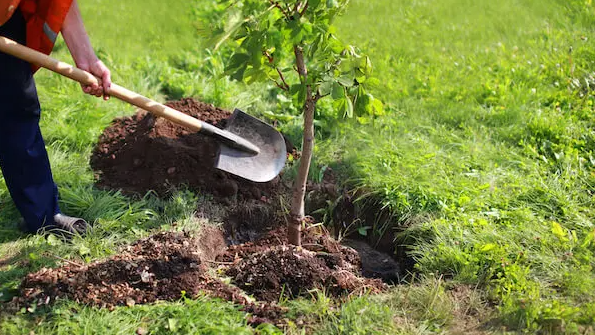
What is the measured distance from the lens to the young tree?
117 inches

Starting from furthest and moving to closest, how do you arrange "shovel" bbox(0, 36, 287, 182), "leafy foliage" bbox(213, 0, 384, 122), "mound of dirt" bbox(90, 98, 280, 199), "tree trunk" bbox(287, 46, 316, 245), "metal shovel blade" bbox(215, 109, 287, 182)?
"mound of dirt" bbox(90, 98, 280, 199) < "metal shovel blade" bbox(215, 109, 287, 182) < "shovel" bbox(0, 36, 287, 182) < "tree trunk" bbox(287, 46, 316, 245) < "leafy foliage" bbox(213, 0, 384, 122)

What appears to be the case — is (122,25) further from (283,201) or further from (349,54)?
(349,54)

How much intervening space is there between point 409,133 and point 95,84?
225 centimetres

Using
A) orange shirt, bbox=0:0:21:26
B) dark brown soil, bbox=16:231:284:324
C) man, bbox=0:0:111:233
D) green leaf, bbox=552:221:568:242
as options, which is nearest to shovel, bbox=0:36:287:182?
man, bbox=0:0:111:233

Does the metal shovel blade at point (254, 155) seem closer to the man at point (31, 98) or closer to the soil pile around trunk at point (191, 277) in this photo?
the soil pile around trunk at point (191, 277)

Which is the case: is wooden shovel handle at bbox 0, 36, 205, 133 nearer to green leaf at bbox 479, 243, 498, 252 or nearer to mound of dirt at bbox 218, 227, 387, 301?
mound of dirt at bbox 218, 227, 387, 301

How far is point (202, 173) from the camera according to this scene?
4047 millimetres

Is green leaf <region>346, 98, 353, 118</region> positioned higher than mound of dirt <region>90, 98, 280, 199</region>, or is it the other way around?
green leaf <region>346, 98, 353, 118</region>

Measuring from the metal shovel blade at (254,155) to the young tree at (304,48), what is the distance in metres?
0.74

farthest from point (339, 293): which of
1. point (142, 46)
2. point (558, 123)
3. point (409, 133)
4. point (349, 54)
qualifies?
point (142, 46)

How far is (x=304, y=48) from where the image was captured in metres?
3.20

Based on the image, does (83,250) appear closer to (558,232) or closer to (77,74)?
(77,74)

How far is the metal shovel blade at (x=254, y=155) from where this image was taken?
3871 millimetres

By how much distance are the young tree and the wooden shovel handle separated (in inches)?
21.6
